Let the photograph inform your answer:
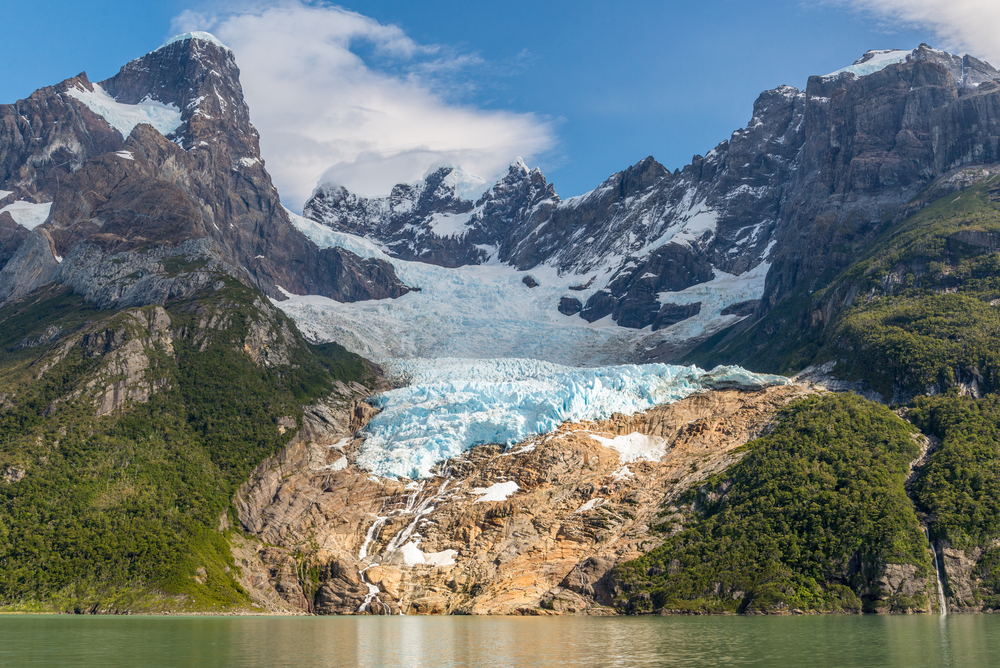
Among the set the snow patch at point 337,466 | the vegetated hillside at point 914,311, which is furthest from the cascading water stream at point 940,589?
the snow patch at point 337,466

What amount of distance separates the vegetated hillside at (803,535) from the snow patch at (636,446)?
56.6ft

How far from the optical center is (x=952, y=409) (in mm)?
119000

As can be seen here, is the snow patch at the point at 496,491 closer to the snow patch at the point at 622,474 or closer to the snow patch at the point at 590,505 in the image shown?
the snow patch at the point at 590,505

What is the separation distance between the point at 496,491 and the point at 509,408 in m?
19.9

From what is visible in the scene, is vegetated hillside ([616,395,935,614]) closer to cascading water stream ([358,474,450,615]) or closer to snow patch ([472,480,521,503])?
snow patch ([472,480,521,503])

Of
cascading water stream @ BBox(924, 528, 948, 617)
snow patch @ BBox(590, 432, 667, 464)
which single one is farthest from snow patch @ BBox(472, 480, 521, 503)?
cascading water stream @ BBox(924, 528, 948, 617)

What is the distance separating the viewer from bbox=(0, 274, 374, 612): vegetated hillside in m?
110

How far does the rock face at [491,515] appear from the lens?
371 feet

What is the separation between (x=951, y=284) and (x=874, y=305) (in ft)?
43.4

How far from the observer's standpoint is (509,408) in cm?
14500

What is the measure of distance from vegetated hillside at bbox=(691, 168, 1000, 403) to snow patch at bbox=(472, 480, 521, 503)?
192 feet

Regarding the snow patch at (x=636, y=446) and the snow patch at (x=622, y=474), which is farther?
the snow patch at (x=636, y=446)

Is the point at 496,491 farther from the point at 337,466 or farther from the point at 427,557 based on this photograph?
the point at 337,466

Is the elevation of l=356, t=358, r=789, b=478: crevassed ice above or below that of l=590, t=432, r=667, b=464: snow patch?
above
